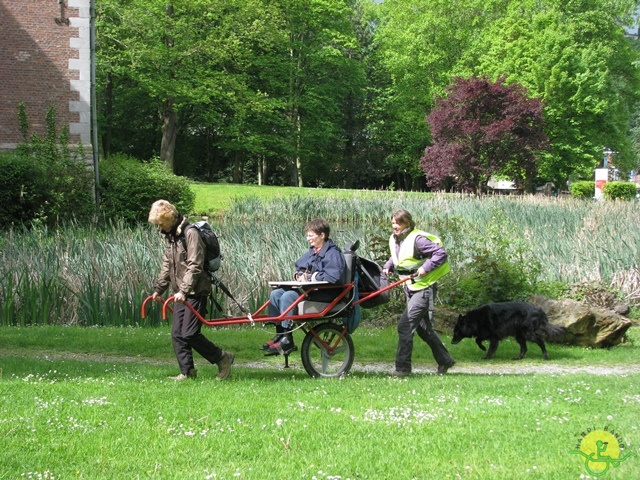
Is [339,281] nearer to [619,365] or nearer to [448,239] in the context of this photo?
[619,365]

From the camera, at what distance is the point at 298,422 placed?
553cm

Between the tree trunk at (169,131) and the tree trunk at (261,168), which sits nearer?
the tree trunk at (169,131)

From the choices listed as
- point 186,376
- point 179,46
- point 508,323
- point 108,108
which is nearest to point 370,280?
point 186,376

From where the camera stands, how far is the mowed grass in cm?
452

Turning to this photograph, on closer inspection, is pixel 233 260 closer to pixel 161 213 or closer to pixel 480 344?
pixel 480 344

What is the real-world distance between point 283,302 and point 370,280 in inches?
39.0

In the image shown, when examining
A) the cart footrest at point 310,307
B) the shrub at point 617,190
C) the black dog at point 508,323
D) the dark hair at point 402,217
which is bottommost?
the black dog at point 508,323

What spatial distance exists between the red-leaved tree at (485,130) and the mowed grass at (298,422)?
27.3 meters

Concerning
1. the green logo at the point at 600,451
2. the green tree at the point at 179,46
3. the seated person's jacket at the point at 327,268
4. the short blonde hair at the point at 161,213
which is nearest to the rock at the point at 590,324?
the seated person's jacket at the point at 327,268

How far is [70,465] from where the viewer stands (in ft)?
15.0

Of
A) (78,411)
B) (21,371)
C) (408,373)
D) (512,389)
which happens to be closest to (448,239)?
(408,373)

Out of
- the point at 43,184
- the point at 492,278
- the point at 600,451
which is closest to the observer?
the point at 600,451

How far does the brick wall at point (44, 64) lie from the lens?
2394cm

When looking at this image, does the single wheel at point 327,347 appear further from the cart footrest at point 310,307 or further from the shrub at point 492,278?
the shrub at point 492,278
